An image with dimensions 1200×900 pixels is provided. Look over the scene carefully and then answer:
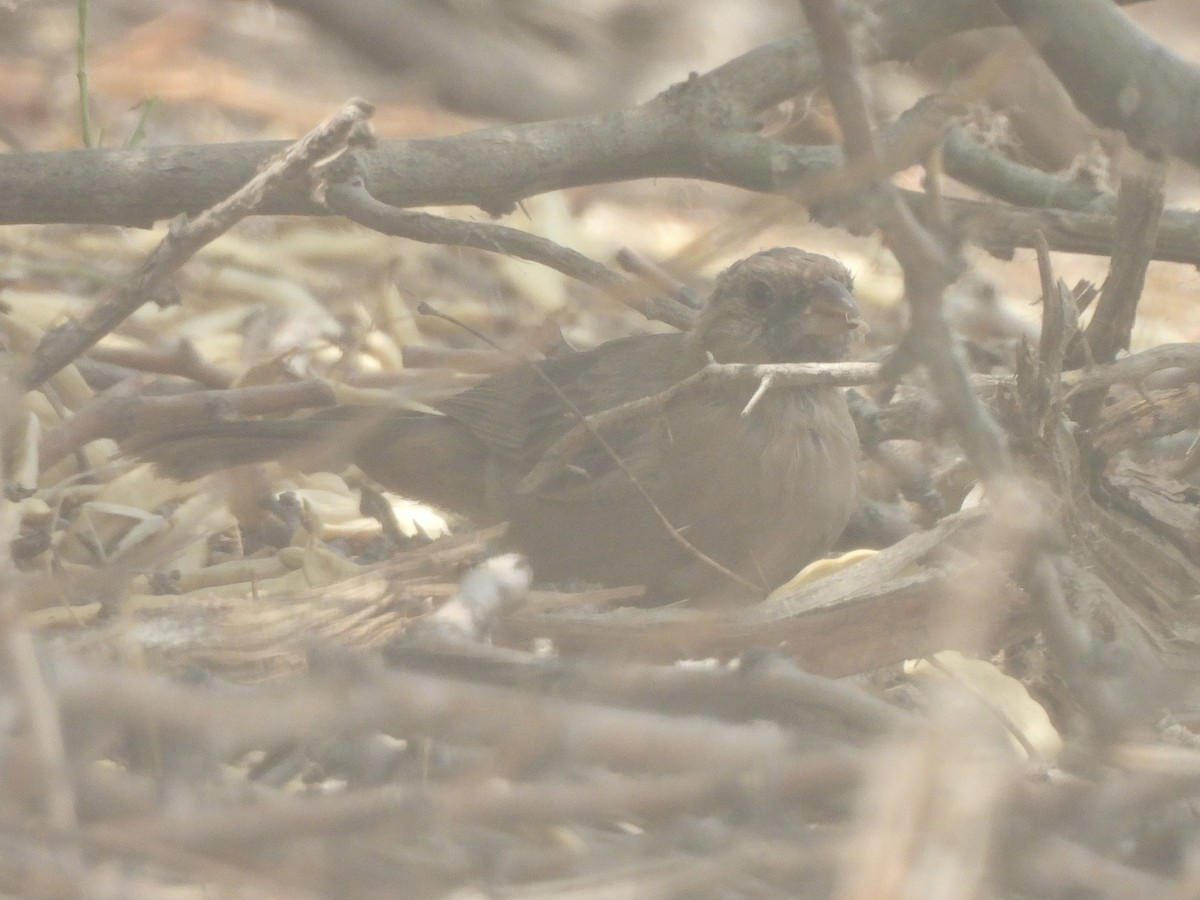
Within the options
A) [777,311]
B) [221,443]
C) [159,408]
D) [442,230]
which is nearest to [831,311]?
[777,311]

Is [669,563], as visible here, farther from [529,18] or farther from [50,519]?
[529,18]

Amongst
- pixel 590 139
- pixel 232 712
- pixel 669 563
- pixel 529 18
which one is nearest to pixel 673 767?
pixel 232 712

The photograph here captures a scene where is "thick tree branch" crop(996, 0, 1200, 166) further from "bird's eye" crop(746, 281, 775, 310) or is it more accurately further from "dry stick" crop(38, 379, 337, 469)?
"dry stick" crop(38, 379, 337, 469)

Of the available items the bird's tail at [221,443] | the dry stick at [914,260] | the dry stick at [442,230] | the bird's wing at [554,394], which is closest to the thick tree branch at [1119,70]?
the dry stick at [442,230]

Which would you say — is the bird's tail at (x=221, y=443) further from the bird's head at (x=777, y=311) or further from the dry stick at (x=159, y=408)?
the bird's head at (x=777, y=311)

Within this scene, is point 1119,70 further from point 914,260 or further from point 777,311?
point 914,260

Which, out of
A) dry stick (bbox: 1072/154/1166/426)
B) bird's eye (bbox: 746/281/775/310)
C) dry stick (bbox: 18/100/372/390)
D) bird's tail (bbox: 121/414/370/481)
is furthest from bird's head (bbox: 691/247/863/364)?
dry stick (bbox: 18/100/372/390)
